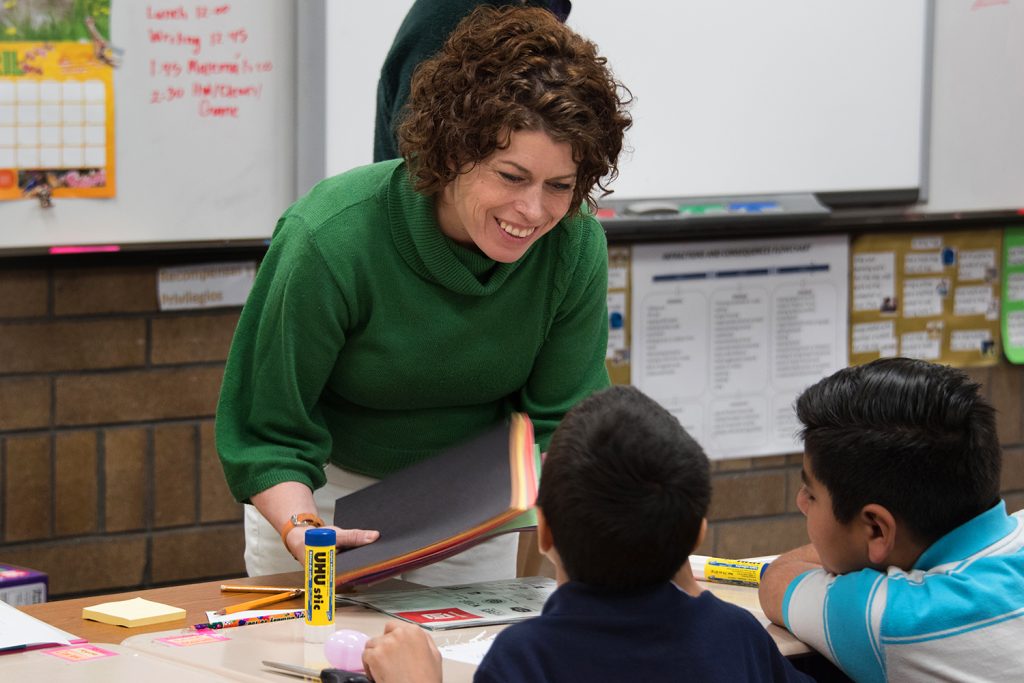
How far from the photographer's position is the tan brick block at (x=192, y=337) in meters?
2.76

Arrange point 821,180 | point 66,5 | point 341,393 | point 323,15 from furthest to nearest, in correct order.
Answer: point 821,180, point 323,15, point 66,5, point 341,393

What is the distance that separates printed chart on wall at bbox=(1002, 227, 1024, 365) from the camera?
3.61m

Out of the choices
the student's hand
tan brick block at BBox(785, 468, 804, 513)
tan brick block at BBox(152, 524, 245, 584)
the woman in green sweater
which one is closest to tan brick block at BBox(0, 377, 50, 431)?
tan brick block at BBox(152, 524, 245, 584)

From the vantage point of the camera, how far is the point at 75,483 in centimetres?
272

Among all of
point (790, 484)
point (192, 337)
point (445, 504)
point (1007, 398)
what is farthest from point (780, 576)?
point (1007, 398)

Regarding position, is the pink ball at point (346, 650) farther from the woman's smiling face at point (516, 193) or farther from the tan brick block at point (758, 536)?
the tan brick block at point (758, 536)

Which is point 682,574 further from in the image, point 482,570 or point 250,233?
point 250,233

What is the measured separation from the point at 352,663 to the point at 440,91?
2.35ft

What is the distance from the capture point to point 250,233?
9.00ft

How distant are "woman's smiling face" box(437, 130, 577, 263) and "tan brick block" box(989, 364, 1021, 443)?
2.29 metres

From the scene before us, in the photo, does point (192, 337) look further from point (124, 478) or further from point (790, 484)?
point (790, 484)

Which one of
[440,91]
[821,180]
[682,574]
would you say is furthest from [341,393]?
[821,180]

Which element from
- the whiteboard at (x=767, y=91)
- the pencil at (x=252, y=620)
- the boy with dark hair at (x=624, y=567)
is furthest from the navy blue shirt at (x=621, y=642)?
the whiteboard at (x=767, y=91)

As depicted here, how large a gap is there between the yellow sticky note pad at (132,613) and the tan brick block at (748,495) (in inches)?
77.2
